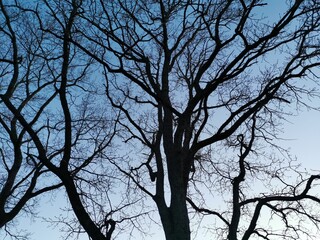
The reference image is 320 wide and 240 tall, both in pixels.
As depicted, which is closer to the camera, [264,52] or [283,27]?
[283,27]

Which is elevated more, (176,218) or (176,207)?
(176,207)

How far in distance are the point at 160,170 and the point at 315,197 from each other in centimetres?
317

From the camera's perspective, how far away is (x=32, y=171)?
11391mm

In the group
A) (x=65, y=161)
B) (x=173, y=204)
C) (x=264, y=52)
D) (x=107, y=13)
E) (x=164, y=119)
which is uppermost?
(x=107, y=13)

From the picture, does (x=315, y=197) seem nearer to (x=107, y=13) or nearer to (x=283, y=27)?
(x=283, y=27)

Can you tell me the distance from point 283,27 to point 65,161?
487 cm

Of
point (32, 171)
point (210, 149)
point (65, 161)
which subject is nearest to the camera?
point (65, 161)

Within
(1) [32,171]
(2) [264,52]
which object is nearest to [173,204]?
(2) [264,52]

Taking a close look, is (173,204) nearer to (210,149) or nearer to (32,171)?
(210,149)

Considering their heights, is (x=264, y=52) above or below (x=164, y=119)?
above

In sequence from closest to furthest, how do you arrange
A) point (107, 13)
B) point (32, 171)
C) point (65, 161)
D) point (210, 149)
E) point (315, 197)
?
1. point (65, 161)
2. point (315, 197)
3. point (107, 13)
4. point (210, 149)
5. point (32, 171)

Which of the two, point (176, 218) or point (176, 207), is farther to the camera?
point (176, 207)

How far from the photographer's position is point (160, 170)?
8.69 metres

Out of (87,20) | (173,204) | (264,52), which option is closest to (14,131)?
(87,20)
